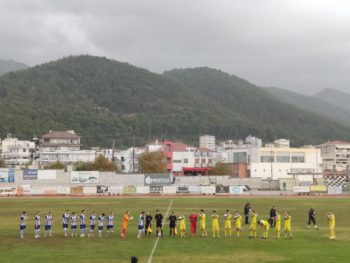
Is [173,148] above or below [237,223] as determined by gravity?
above

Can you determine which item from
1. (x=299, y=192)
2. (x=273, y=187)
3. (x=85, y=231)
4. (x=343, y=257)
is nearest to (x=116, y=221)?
(x=85, y=231)

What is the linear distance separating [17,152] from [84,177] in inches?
3578

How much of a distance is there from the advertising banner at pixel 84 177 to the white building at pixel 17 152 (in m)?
87.3

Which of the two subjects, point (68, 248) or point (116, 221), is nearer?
point (68, 248)

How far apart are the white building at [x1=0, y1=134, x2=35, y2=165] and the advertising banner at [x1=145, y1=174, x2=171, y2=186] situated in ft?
300

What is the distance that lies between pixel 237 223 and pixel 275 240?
2616mm

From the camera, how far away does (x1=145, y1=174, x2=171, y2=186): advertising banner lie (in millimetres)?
88438

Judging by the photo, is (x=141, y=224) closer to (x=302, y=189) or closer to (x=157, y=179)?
(x=157, y=179)

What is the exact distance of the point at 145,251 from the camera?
87.3ft

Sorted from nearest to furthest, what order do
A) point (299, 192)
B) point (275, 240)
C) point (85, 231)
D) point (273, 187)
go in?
point (275, 240) → point (85, 231) → point (299, 192) → point (273, 187)

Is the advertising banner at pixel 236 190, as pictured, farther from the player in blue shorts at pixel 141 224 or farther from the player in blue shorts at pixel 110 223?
the player in blue shorts at pixel 141 224

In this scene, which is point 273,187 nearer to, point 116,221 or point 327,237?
point 116,221

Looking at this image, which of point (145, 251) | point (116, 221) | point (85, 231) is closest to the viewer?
point (145, 251)

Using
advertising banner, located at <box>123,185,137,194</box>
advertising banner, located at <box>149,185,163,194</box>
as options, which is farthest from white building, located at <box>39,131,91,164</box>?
advertising banner, located at <box>123,185,137,194</box>
